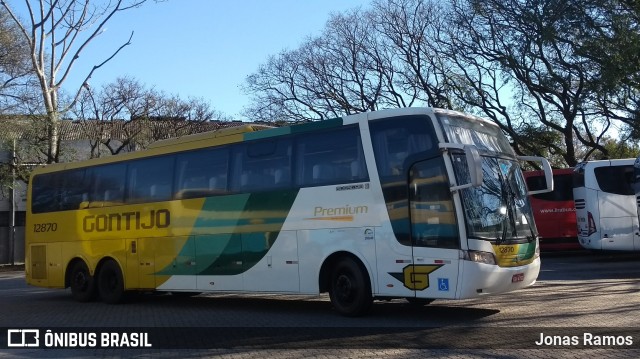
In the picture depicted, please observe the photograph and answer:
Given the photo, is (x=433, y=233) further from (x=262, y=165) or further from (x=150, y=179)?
(x=150, y=179)

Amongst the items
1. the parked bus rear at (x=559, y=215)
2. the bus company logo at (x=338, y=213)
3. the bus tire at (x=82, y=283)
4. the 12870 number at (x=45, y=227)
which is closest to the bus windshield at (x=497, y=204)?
the bus company logo at (x=338, y=213)

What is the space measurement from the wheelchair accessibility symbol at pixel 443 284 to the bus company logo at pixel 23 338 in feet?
19.8

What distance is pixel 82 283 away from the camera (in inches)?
650

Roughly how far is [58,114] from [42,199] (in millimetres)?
15954

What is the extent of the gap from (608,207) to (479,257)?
44.0 ft

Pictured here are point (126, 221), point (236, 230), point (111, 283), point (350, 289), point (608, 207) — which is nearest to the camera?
point (350, 289)

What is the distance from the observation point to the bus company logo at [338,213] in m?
11.4

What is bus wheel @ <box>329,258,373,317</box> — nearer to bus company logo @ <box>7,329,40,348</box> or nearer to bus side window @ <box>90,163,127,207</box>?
bus company logo @ <box>7,329,40,348</box>

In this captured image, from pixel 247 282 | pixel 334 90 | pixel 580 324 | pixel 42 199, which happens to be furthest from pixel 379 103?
pixel 580 324

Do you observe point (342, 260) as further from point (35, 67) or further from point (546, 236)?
point (35, 67)

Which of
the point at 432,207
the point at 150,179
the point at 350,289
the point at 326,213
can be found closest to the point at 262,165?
the point at 326,213

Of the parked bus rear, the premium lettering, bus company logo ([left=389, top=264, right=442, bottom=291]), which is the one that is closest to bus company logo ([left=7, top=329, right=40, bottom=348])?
the premium lettering

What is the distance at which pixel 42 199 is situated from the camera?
58.2 ft

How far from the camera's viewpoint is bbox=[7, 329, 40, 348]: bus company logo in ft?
32.4
